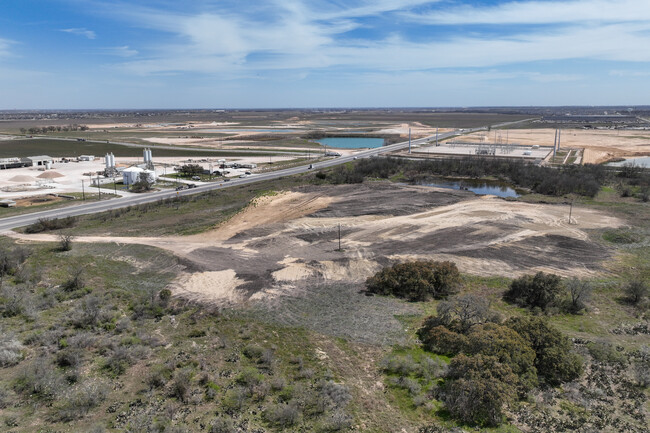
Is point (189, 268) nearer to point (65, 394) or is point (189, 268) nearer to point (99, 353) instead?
point (99, 353)

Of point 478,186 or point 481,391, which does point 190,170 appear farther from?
point 481,391

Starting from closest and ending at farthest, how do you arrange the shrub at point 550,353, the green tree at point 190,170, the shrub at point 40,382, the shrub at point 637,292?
the shrub at point 40,382, the shrub at point 550,353, the shrub at point 637,292, the green tree at point 190,170

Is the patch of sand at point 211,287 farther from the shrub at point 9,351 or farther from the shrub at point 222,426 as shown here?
the shrub at point 222,426

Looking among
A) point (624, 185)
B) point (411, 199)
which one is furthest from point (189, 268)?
point (624, 185)

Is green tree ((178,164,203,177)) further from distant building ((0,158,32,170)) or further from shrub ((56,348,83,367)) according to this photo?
shrub ((56,348,83,367))

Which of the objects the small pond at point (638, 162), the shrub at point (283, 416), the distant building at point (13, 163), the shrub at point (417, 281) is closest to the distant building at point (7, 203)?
the distant building at point (13, 163)

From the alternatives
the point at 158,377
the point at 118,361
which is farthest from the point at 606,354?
the point at 118,361
